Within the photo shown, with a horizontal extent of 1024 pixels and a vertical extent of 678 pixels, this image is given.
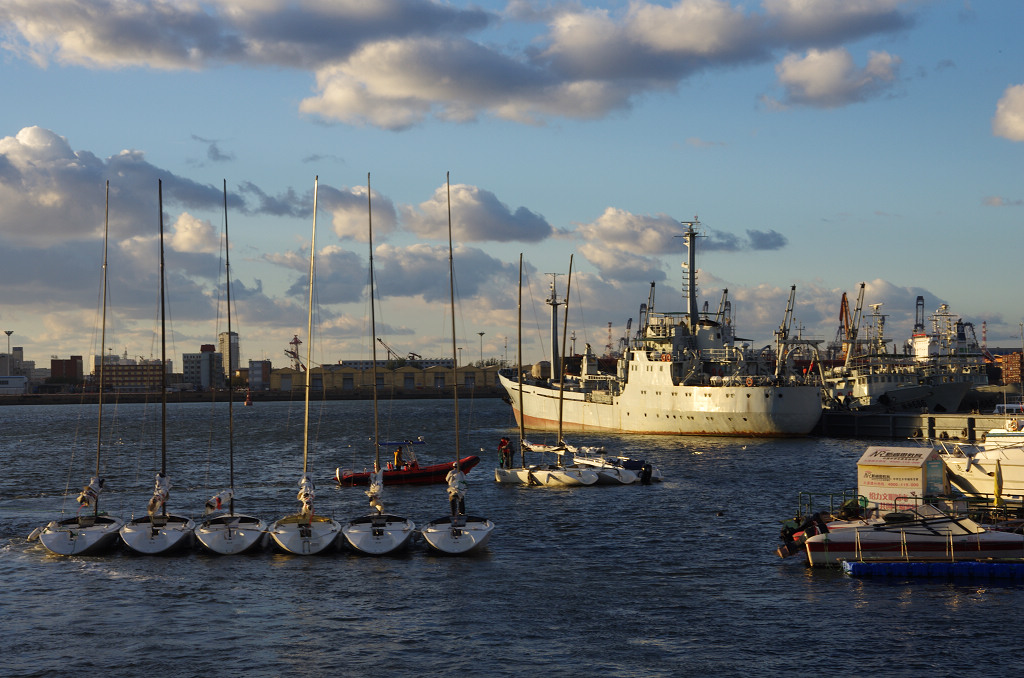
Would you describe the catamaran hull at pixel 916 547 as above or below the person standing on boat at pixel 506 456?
below

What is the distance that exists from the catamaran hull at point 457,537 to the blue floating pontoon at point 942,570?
48.0ft

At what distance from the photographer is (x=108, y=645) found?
28.6 metres

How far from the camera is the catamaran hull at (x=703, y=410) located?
9869 centimetres

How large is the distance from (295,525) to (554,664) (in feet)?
58.3

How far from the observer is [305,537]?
40.2m

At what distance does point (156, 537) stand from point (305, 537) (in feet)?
21.7

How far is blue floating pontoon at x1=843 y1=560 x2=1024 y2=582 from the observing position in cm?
3428

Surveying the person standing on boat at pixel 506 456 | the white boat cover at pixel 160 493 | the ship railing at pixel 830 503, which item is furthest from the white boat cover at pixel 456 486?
the person standing on boat at pixel 506 456

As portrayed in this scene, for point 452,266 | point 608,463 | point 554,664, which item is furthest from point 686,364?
point 554,664

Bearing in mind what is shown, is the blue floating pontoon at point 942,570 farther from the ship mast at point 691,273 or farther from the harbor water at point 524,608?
the ship mast at point 691,273

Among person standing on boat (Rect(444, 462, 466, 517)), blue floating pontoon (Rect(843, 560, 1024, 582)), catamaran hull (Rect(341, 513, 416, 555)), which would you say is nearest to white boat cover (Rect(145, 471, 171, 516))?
catamaran hull (Rect(341, 513, 416, 555))

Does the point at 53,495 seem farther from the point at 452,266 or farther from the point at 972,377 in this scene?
the point at 972,377

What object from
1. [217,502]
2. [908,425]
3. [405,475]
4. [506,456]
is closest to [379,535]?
[217,502]

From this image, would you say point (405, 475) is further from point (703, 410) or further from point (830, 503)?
point (703, 410)
